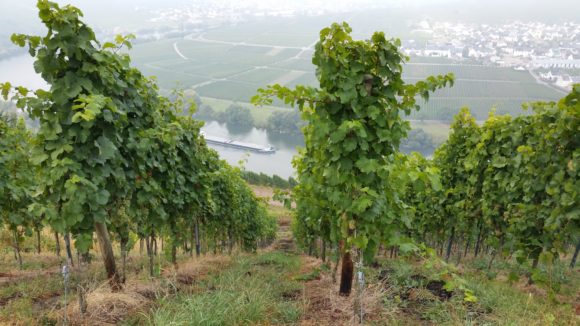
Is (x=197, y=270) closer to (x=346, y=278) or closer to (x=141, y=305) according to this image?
(x=141, y=305)

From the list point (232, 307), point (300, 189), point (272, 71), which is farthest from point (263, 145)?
point (232, 307)

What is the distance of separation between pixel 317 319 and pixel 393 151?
2194 millimetres

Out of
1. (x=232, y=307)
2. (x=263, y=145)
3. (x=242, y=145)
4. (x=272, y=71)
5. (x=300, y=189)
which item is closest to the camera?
(x=232, y=307)

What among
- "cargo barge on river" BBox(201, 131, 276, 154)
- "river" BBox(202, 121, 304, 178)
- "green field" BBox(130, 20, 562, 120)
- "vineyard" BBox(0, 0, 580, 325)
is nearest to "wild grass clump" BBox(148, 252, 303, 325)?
"vineyard" BBox(0, 0, 580, 325)

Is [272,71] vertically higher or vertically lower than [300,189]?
higher

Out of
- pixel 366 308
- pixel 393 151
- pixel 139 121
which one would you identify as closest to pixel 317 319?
pixel 366 308

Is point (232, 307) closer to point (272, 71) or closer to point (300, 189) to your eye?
point (300, 189)

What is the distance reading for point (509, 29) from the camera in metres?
141

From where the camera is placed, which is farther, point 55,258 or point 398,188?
point 55,258

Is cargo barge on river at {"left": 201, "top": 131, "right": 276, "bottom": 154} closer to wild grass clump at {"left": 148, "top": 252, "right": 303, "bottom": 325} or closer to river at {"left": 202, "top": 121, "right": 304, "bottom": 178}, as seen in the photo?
river at {"left": 202, "top": 121, "right": 304, "bottom": 178}

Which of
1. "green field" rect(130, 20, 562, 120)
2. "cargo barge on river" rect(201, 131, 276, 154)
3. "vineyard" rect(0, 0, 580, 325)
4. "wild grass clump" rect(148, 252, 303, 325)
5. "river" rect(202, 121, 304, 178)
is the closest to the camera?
"wild grass clump" rect(148, 252, 303, 325)

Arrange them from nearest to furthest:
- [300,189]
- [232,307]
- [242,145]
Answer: [232,307] < [300,189] < [242,145]

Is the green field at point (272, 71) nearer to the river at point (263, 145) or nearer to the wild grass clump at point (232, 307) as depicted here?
the river at point (263, 145)

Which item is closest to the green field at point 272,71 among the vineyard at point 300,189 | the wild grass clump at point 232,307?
the vineyard at point 300,189
